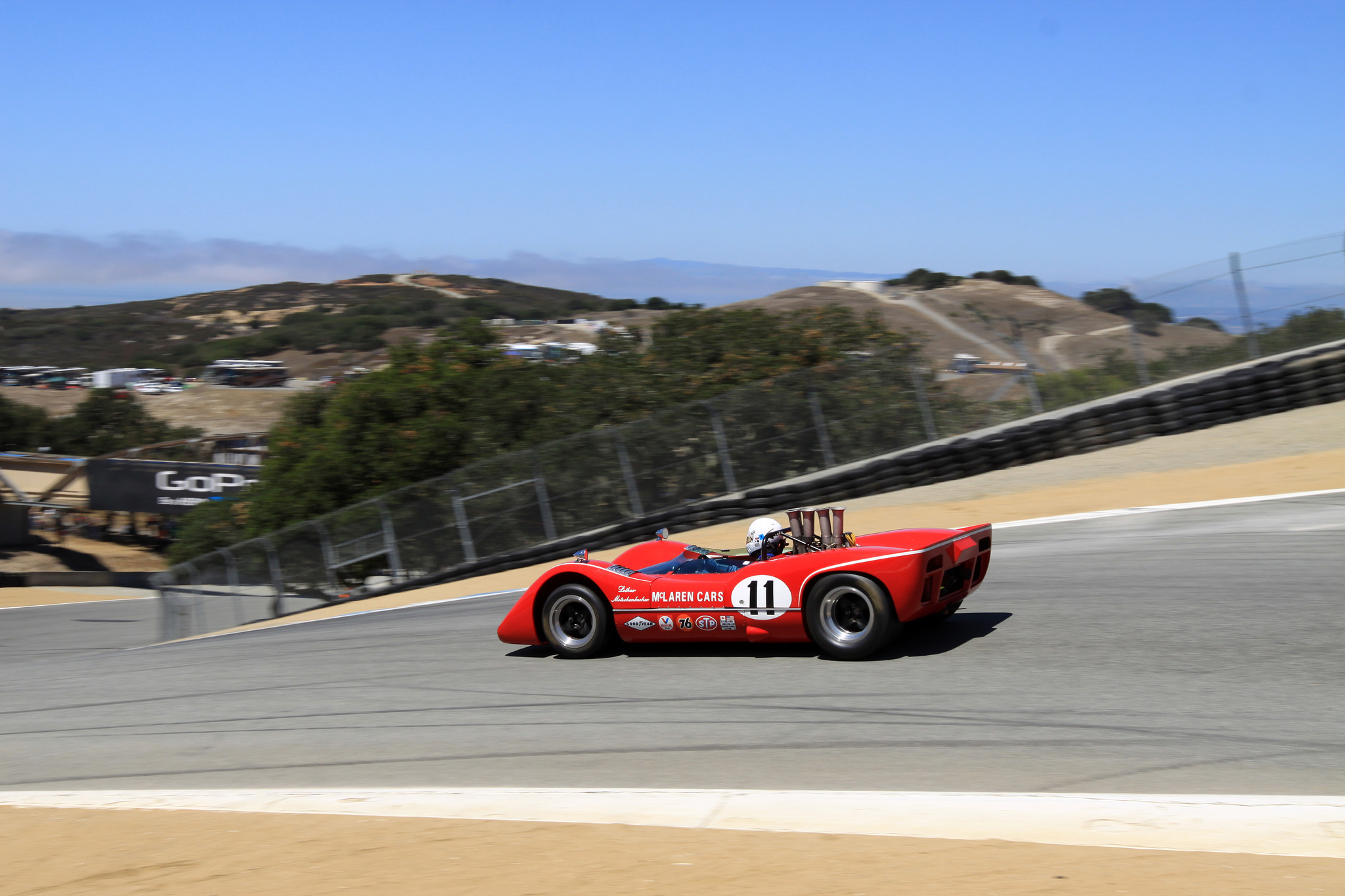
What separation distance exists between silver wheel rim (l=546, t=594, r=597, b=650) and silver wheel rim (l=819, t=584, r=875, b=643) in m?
1.78

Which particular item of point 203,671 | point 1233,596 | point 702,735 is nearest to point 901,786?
point 702,735

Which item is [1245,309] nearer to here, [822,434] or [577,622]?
[822,434]

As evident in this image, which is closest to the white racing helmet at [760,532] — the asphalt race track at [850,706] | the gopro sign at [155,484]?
the asphalt race track at [850,706]

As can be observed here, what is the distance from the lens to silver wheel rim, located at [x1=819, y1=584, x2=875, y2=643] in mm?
6664

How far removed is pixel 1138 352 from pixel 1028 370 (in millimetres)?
1677

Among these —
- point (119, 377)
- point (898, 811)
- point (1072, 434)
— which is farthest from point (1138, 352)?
point (119, 377)

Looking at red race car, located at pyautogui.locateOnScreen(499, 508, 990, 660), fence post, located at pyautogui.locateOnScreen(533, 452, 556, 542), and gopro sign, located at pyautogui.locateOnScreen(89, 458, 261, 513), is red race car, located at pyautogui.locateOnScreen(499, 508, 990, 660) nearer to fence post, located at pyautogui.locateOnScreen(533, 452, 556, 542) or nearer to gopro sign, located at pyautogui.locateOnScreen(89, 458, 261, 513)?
fence post, located at pyautogui.locateOnScreen(533, 452, 556, 542)

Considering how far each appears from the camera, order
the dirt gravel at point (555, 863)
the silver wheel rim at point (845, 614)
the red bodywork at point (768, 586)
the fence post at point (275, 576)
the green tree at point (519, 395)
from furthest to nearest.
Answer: the green tree at point (519, 395), the fence post at point (275, 576), the silver wheel rim at point (845, 614), the red bodywork at point (768, 586), the dirt gravel at point (555, 863)

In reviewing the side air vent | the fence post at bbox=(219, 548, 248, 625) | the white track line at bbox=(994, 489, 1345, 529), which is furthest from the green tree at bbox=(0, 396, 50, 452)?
the side air vent

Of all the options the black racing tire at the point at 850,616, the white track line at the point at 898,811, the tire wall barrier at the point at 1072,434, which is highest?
the tire wall barrier at the point at 1072,434

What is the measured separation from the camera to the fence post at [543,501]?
1722 centimetres

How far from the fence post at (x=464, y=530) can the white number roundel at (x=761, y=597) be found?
10.7m

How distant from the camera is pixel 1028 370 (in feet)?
57.7

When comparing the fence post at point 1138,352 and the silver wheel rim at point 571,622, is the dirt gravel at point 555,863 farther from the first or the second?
the fence post at point 1138,352
